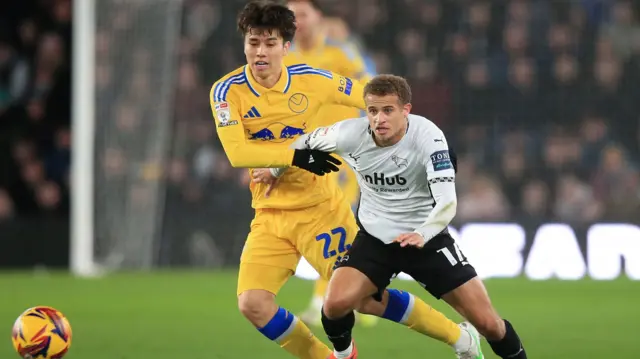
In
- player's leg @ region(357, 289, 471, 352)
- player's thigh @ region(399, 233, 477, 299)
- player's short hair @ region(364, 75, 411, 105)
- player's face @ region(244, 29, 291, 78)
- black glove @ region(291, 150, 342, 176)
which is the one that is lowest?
player's leg @ region(357, 289, 471, 352)

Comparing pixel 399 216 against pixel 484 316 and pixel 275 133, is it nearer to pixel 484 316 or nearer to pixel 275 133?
pixel 484 316

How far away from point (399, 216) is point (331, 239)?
507 mm

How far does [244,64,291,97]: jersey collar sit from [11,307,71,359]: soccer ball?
1619mm

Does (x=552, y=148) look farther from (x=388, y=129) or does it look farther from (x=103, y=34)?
(x=388, y=129)

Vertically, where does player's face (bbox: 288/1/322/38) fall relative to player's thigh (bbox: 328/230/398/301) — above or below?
above

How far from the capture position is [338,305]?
223 inches

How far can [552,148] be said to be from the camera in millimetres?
14578

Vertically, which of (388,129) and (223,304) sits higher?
(388,129)

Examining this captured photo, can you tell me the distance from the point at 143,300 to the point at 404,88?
6313mm

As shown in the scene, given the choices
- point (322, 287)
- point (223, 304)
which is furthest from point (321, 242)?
point (223, 304)

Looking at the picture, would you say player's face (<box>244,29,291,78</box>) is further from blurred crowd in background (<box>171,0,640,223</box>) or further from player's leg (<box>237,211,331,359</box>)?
blurred crowd in background (<box>171,0,640,223</box>)

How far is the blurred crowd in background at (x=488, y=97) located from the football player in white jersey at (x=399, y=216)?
836cm

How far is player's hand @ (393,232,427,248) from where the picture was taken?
5.28 meters

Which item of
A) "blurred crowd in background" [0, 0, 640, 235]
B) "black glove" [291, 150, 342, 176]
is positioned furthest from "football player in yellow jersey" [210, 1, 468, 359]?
"blurred crowd in background" [0, 0, 640, 235]
